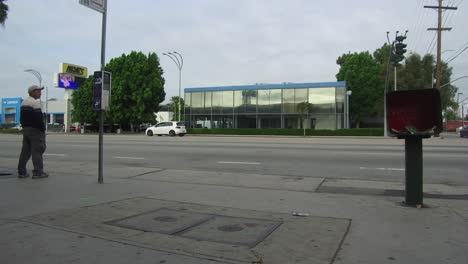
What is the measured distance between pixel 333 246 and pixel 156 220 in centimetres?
247

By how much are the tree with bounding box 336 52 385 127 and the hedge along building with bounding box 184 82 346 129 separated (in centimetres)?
Result: 1777

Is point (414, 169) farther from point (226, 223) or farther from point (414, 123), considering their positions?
point (226, 223)

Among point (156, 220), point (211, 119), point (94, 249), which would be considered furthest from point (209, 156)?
point (211, 119)

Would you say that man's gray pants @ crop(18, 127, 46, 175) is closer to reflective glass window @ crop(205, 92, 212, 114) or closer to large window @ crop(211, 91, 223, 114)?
large window @ crop(211, 91, 223, 114)

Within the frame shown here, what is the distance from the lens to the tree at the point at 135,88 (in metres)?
53.7

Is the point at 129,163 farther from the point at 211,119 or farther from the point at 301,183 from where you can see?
the point at 211,119

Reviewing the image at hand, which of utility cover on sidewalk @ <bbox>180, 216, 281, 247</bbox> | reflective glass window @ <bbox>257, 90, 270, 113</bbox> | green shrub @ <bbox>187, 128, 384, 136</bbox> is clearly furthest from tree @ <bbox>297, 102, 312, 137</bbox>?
utility cover on sidewalk @ <bbox>180, 216, 281, 247</bbox>

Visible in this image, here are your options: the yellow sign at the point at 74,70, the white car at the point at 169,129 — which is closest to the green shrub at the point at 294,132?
the white car at the point at 169,129

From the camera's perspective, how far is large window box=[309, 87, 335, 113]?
150 ft

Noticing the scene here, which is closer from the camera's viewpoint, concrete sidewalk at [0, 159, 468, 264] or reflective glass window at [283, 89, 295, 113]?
concrete sidewalk at [0, 159, 468, 264]

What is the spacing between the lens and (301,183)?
9.24 metres

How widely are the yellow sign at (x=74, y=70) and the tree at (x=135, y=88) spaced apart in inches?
556

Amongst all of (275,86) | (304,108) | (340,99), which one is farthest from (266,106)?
(340,99)

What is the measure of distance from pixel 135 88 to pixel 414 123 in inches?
1983
